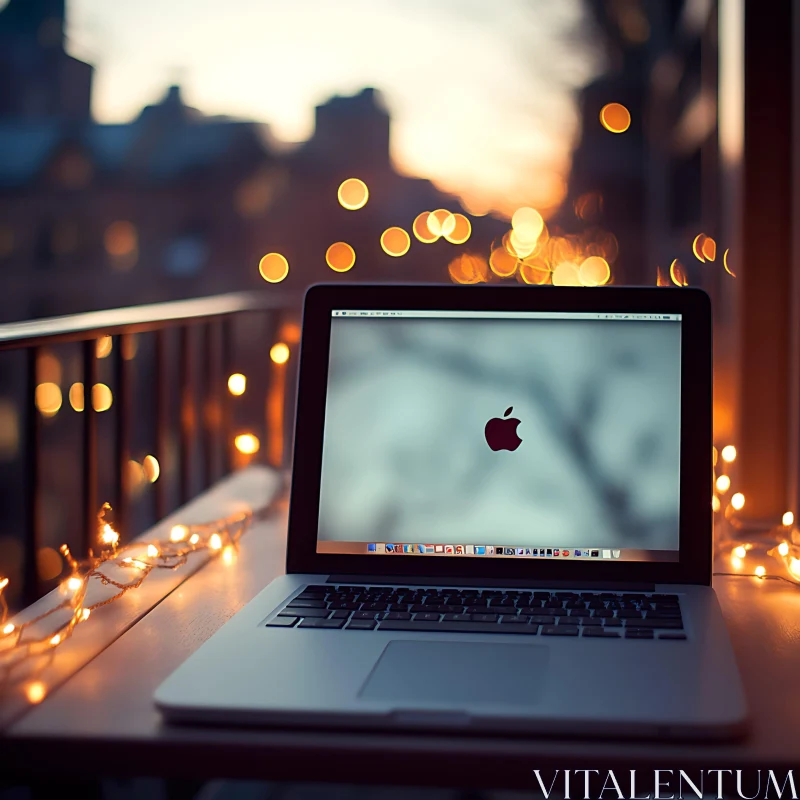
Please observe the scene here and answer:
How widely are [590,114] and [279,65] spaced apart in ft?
4.73

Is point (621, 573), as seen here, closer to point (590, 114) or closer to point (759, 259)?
point (759, 259)

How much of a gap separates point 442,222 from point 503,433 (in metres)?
3.43

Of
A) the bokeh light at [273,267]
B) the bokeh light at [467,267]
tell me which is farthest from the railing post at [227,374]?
the bokeh light at [273,267]

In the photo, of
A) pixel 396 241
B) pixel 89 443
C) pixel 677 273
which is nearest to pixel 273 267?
pixel 396 241

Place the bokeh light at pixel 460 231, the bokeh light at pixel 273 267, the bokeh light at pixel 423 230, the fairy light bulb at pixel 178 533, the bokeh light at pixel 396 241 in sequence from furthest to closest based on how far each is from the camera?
the bokeh light at pixel 273 267
the bokeh light at pixel 396 241
the bokeh light at pixel 423 230
the bokeh light at pixel 460 231
the fairy light bulb at pixel 178 533

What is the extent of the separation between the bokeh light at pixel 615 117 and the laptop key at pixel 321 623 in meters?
3.58

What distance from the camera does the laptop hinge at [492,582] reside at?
2.05 ft

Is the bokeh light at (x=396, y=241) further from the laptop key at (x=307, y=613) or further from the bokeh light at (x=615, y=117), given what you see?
the laptop key at (x=307, y=613)

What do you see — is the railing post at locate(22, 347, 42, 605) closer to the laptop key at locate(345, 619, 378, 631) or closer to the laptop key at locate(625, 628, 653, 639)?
the laptop key at locate(345, 619, 378, 631)

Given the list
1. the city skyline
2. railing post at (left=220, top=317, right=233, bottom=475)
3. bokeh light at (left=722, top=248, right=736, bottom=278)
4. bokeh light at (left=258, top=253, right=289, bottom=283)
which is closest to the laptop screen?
bokeh light at (left=722, top=248, right=736, bottom=278)

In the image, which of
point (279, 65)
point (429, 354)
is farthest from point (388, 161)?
point (429, 354)

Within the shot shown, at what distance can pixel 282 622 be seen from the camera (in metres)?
0.55

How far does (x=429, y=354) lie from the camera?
70 cm

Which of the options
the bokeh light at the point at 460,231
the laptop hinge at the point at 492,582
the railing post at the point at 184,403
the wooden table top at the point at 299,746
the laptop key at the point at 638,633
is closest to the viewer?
the wooden table top at the point at 299,746
